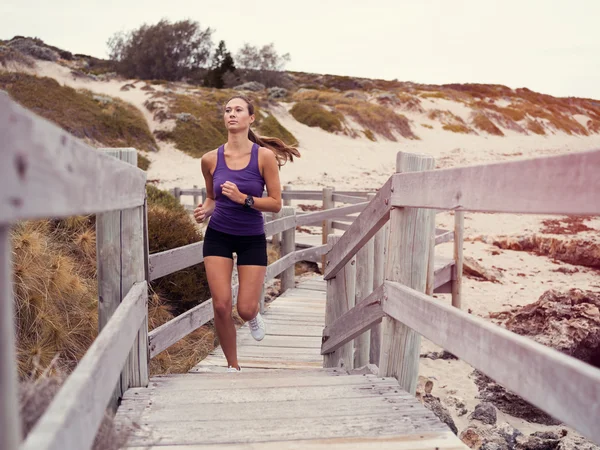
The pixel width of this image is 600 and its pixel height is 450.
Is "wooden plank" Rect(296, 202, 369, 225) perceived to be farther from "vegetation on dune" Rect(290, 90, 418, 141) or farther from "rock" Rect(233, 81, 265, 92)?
"rock" Rect(233, 81, 265, 92)

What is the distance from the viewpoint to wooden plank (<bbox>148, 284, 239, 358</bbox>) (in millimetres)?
3237

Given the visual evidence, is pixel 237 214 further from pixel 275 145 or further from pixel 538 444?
pixel 538 444

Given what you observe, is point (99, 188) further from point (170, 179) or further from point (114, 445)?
point (170, 179)

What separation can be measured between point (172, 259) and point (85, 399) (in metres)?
2.41

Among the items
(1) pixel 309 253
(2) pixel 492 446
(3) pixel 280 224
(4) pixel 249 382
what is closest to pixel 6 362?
(4) pixel 249 382

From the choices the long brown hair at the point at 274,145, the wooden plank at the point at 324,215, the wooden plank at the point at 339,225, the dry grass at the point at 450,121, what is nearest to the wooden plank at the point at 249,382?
Answer: the long brown hair at the point at 274,145

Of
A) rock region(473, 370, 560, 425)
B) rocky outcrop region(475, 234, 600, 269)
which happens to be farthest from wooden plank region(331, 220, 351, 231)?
rock region(473, 370, 560, 425)

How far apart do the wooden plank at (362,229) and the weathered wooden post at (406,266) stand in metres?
0.14

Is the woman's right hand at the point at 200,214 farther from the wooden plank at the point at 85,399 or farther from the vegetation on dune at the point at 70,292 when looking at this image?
the wooden plank at the point at 85,399

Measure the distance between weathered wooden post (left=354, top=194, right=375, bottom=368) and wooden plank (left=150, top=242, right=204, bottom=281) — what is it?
122 cm

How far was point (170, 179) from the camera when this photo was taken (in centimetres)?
1961

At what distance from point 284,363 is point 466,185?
149 inches

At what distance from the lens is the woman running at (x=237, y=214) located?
3.75m

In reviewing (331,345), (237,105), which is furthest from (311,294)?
(237,105)
